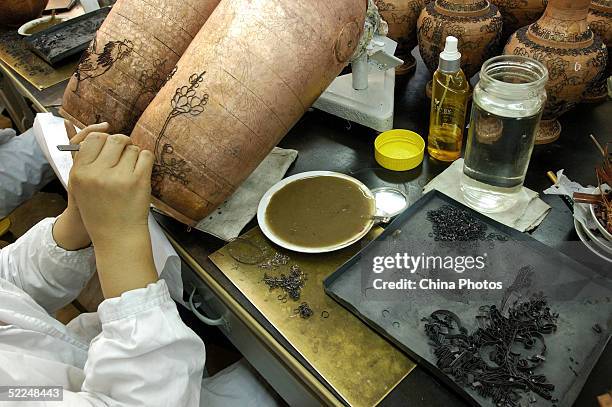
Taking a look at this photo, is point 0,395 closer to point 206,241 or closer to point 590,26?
point 206,241

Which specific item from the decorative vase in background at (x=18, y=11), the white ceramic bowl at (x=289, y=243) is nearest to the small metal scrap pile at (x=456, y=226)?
the white ceramic bowl at (x=289, y=243)

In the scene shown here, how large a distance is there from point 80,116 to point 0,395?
53cm

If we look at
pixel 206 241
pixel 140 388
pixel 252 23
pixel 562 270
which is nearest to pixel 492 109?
pixel 562 270

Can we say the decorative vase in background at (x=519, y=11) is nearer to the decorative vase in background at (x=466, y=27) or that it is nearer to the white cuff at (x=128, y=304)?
the decorative vase in background at (x=466, y=27)

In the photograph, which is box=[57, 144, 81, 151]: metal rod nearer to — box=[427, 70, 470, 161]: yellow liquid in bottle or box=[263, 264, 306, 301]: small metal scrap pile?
box=[263, 264, 306, 301]: small metal scrap pile

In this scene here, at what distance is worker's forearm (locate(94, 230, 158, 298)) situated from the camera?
72cm

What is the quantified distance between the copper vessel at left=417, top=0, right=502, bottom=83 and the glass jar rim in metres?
0.19

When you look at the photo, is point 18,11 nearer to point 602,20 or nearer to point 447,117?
point 447,117

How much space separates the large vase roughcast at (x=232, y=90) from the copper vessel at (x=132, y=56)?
0.11 metres

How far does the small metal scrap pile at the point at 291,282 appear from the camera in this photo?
753 mm

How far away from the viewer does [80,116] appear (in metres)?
0.93

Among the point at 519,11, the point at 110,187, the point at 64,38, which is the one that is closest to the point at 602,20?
the point at 519,11

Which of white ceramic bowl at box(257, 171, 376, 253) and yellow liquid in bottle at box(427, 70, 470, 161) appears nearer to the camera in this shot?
white ceramic bowl at box(257, 171, 376, 253)

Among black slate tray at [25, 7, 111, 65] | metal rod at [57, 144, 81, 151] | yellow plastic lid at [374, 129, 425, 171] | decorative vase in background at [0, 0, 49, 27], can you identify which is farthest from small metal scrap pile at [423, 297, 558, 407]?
decorative vase in background at [0, 0, 49, 27]
